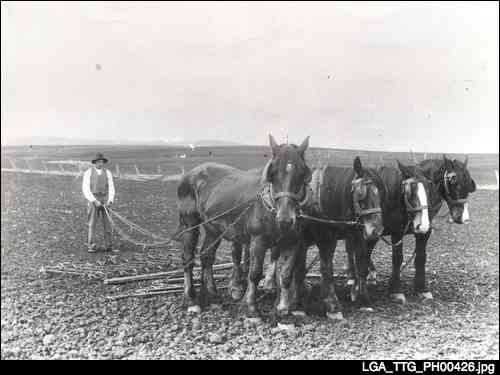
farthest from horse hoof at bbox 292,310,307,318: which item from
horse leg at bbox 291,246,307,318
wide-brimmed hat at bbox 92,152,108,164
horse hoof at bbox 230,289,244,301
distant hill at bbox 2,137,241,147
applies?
wide-brimmed hat at bbox 92,152,108,164

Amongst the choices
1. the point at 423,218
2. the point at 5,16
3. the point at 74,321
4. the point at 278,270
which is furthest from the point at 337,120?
the point at 5,16

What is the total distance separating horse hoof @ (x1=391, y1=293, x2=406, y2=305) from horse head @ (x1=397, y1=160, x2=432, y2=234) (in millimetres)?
654

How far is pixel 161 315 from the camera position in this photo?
380 cm

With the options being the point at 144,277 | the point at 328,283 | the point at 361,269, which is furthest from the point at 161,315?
the point at 361,269

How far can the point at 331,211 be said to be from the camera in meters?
3.89

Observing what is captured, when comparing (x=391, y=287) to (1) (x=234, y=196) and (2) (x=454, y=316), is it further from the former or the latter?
(1) (x=234, y=196)

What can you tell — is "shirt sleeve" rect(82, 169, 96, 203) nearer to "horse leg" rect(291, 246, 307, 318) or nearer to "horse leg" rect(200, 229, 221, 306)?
"horse leg" rect(200, 229, 221, 306)

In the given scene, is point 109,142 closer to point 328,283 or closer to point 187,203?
point 187,203

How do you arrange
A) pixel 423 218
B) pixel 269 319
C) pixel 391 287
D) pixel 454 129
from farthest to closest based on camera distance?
1. pixel 454 129
2. pixel 391 287
3. pixel 423 218
4. pixel 269 319

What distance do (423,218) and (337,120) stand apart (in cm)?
119

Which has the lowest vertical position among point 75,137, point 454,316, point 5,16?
point 454,316

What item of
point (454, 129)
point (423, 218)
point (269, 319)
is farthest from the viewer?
point (454, 129)

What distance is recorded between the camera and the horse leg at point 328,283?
3828mm

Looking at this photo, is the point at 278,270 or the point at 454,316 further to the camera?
the point at 454,316
